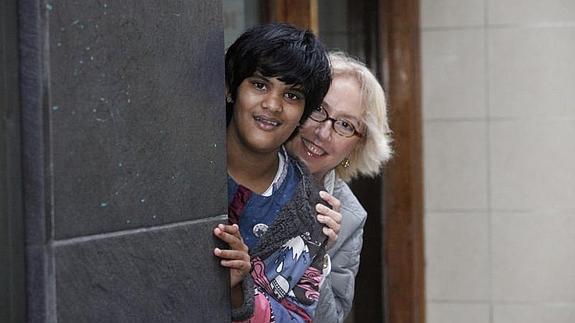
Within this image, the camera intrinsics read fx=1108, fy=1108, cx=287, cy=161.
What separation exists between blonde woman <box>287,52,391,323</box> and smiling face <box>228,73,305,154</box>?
1.75 ft

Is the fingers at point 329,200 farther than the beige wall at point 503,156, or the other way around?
the beige wall at point 503,156

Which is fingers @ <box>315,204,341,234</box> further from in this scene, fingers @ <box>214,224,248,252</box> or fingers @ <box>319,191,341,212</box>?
fingers @ <box>214,224,248,252</box>

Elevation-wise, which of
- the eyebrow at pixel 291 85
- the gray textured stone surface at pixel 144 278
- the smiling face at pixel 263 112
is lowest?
the gray textured stone surface at pixel 144 278

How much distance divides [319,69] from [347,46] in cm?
299

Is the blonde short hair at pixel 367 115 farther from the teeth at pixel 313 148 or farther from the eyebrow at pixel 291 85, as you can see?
the eyebrow at pixel 291 85

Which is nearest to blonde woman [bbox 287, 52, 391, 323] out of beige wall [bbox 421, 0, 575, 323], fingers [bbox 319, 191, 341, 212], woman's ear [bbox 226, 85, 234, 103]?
fingers [bbox 319, 191, 341, 212]

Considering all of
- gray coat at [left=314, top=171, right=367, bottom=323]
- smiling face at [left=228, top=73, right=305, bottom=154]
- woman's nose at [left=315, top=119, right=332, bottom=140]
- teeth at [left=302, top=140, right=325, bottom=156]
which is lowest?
gray coat at [left=314, top=171, right=367, bottom=323]

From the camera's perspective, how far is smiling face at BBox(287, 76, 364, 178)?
9.29ft

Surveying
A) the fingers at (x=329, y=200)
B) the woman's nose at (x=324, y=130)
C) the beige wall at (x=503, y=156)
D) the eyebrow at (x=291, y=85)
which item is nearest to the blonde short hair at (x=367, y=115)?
the woman's nose at (x=324, y=130)

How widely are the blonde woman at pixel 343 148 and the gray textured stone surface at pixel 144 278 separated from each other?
0.80 metres

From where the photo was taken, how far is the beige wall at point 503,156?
18.3 feet

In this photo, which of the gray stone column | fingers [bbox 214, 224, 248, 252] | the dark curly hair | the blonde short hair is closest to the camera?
the gray stone column

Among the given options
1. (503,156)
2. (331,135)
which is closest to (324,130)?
(331,135)

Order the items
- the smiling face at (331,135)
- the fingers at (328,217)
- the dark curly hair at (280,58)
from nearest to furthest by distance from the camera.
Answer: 1. the dark curly hair at (280,58)
2. the fingers at (328,217)
3. the smiling face at (331,135)
